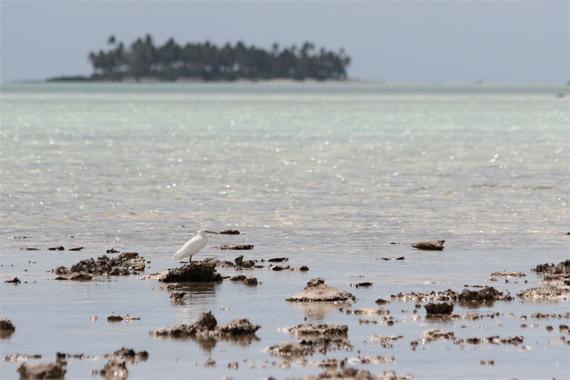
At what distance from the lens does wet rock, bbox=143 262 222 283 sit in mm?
19016

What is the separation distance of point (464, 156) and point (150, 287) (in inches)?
1662

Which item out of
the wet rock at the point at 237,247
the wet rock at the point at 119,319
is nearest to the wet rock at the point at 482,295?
the wet rock at the point at 119,319

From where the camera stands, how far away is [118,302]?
1716 centimetres

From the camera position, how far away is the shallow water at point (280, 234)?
13758 millimetres

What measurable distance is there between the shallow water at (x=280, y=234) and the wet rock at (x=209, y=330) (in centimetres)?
27

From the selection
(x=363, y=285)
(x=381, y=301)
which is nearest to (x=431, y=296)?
(x=381, y=301)

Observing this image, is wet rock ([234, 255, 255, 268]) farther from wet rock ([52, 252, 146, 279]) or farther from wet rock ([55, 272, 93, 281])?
wet rock ([55, 272, 93, 281])

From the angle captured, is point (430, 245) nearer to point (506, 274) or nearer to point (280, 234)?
point (506, 274)

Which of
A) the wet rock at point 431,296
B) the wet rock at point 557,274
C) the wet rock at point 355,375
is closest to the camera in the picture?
the wet rock at point 355,375

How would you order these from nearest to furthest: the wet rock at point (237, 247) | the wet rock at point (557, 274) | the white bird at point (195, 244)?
the wet rock at point (557, 274) → the white bird at point (195, 244) → the wet rock at point (237, 247)

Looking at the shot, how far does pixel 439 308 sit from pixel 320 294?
6.64 ft

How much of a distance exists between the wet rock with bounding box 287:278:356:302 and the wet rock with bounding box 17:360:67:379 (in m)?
5.28

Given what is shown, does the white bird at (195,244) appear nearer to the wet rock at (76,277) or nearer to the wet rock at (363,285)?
the wet rock at (76,277)

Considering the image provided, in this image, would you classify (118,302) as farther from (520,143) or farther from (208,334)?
(520,143)
